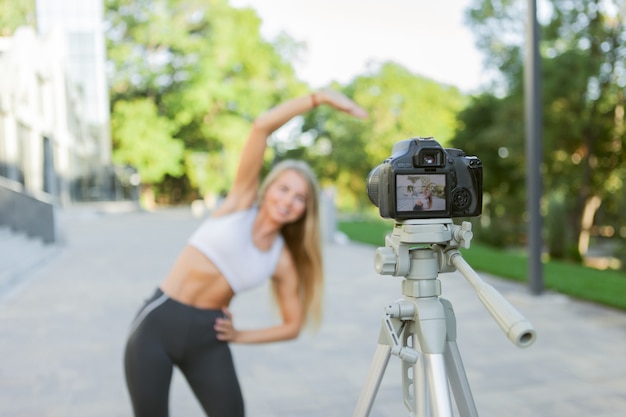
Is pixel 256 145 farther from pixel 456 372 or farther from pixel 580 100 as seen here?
pixel 580 100

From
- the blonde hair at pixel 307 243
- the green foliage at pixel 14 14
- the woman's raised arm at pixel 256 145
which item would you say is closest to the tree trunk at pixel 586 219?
the blonde hair at pixel 307 243

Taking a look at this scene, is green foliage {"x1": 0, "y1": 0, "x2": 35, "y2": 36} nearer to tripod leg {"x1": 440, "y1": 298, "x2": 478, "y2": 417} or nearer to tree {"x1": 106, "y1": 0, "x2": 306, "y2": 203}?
tree {"x1": 106, "y1": 0, "x2": 306, "y2": 203}

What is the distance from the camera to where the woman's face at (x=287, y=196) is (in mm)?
2422

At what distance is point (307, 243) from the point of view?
2.57 meters

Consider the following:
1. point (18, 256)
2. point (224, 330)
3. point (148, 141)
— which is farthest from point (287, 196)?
point (148, 141)

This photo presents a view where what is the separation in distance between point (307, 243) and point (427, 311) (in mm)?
1143

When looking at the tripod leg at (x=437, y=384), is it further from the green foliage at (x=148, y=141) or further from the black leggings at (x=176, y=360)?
the green foliage at (x=148, y=141)

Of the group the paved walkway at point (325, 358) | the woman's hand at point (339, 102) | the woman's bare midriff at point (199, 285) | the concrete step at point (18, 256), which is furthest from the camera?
the concrete step at point (18, 256)

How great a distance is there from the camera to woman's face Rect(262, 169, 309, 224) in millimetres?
2422

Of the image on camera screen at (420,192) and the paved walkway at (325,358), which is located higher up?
the image on camera screen at (420,192)

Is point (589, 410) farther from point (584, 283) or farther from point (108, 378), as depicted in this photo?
point (584, 283)

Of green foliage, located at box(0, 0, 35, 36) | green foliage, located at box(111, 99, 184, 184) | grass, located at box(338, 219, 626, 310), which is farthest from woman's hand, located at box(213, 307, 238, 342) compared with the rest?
green foliage, located at box(0, 0, 35, 36)

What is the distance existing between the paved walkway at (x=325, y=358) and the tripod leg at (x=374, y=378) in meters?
1.37

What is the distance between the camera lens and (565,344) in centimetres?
479
